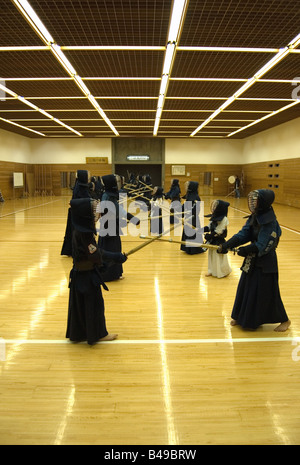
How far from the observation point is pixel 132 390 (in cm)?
299

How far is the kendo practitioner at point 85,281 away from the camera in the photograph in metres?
3.60

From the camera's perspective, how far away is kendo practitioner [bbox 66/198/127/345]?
360 centimetres

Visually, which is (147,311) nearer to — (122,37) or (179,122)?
(122,37)

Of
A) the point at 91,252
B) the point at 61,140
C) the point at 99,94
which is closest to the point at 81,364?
the point at 91,252

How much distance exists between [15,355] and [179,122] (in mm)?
17617

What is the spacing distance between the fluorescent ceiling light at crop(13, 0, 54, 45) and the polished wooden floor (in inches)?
194

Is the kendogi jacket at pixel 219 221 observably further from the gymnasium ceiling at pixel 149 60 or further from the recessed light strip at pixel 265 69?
A: the recessed light strip at pixel 265 69

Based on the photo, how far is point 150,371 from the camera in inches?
130

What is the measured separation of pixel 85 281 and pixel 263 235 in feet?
6.72

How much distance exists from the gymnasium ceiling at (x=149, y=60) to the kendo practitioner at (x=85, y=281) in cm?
458

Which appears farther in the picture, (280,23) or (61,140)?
(61,140)

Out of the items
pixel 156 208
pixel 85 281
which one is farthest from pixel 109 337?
pixel 156 208

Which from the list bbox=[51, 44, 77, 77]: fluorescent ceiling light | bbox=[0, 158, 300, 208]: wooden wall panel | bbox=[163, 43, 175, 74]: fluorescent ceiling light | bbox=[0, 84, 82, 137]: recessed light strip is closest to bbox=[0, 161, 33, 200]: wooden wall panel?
bbox=[0, 158, 300, 208]: wooden wall panel

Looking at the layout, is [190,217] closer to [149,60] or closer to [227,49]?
[227,49]
